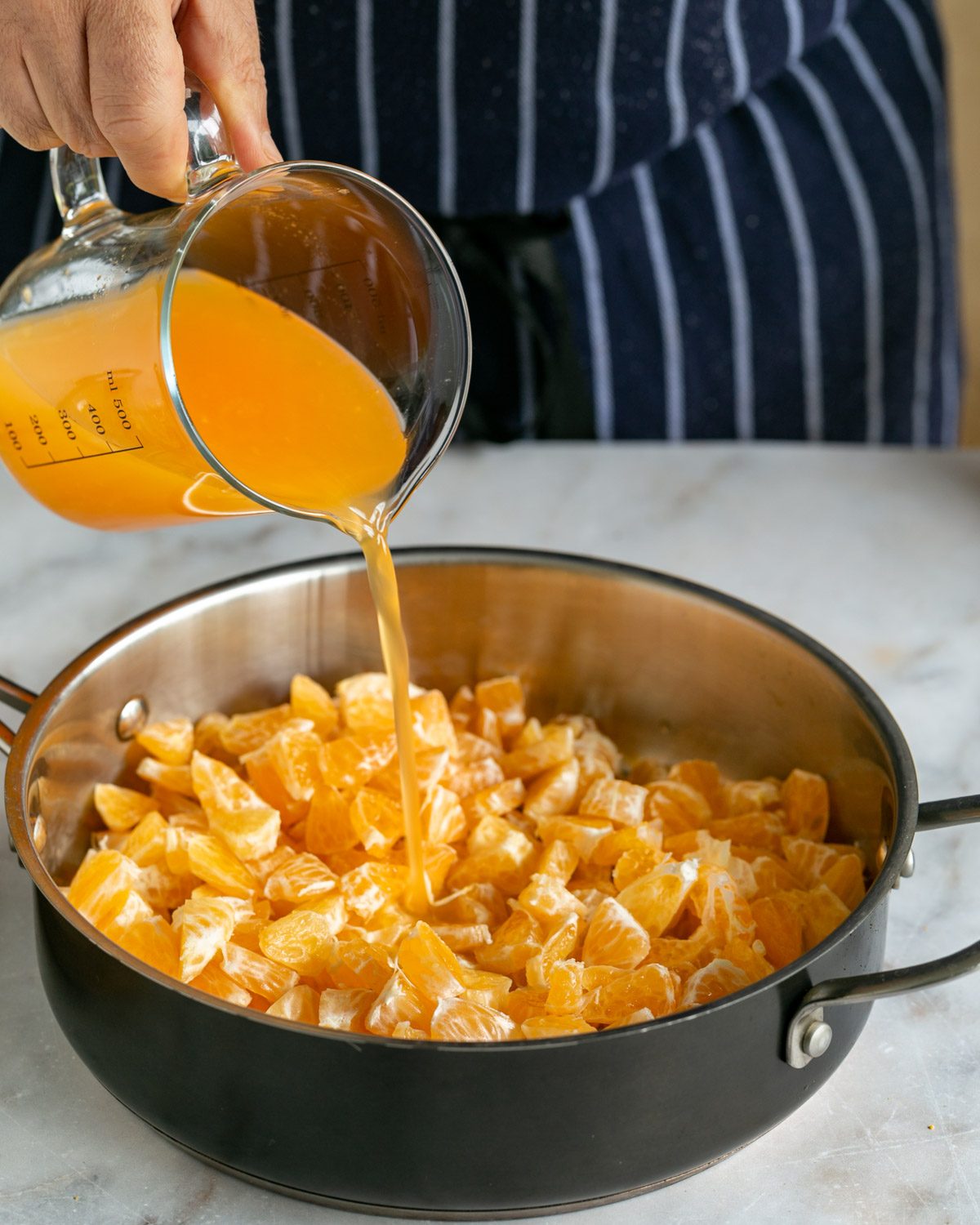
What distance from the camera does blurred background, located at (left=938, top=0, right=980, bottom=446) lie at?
3299mm

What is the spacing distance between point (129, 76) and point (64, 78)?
0.06 meters

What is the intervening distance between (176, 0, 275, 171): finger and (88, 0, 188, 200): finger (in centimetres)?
6

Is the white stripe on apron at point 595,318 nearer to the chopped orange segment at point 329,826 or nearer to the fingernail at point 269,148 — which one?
the fingernail at point 269,148

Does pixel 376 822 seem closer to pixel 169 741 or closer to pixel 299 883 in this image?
pixel 299 883

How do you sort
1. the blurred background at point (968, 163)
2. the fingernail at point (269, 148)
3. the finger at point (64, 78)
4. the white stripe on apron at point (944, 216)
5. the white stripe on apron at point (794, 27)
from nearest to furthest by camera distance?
the finger at point (64, 78)
the fingernail at point (269, 148)
the white stripe on apron at point (794, 27)
the white stripe on apron at point (944, 216)
the blurred background at point (968, 163)

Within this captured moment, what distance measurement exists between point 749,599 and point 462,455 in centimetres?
46

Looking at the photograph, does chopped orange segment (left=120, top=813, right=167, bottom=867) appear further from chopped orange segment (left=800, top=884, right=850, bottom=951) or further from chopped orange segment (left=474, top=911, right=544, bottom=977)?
chopped orange segment (left=800, top=884, right=850, bottom=951)

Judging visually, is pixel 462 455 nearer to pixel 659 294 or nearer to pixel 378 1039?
pixel 659 294

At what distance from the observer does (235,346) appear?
3.44 ft

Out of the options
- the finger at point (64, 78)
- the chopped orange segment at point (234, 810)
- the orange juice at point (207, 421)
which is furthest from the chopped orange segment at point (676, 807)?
the finger at point (64, 78)

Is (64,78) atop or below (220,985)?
atop

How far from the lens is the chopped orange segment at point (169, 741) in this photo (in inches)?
47.4

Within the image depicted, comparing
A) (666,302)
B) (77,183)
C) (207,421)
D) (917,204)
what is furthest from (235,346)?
(917,204)

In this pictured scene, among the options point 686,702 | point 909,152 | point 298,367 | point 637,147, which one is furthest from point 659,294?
point 298,367
